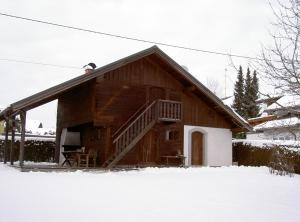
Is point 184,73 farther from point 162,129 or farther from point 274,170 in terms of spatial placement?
point 274,170

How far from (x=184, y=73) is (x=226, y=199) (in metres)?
11.7

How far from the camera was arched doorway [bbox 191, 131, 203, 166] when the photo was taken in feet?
74.1

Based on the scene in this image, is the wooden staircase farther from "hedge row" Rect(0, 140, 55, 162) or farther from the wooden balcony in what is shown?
"hedge row" Rect(0, 140, 55, 162)

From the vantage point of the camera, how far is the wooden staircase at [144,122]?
60.1 feet

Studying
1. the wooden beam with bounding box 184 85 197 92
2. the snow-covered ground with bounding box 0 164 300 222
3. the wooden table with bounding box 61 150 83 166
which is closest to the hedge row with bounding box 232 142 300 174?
the wooden beam with bounding box 184 85 197 92

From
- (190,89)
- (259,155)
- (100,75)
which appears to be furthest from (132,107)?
(259,155)

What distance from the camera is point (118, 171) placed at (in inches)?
679

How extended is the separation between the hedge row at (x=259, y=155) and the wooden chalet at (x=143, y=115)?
1.98 metres

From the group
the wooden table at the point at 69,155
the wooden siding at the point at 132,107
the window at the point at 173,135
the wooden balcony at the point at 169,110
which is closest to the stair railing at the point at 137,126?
the wooden balcony at the point at 169,110

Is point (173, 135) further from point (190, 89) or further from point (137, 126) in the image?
point (137, 126)

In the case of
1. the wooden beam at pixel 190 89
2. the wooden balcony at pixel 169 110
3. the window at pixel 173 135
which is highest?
the wooden beam at pixel 190 89

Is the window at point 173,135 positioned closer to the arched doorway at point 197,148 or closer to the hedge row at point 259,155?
the arched doorway at point 197,148

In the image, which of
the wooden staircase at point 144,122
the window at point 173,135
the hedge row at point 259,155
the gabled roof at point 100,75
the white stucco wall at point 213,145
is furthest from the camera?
the white stucco wall at point 213,145

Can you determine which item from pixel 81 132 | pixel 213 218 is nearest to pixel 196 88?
pixel 81 132
